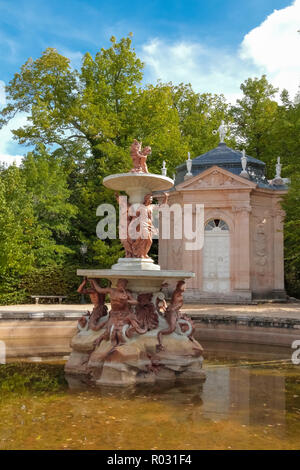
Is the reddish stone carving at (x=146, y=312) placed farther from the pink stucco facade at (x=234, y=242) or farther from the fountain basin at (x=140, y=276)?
the pink stucco facade at (x=234, y=242)

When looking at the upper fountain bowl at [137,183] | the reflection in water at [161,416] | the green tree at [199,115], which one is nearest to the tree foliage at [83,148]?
the green tree at [199,115]

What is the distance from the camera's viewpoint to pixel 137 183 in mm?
9594

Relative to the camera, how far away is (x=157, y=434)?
4.98 meters

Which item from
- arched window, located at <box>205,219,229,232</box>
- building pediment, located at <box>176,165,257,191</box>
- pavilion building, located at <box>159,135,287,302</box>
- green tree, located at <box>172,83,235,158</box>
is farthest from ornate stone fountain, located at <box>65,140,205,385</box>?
green tree, located at <box>172,83,235,158</box>

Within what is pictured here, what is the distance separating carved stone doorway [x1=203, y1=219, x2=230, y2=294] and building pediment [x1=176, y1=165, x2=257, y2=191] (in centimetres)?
168

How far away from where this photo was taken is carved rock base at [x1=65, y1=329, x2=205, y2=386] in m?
7.54

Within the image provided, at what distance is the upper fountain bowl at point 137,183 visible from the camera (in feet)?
30.7

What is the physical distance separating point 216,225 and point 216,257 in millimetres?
1497

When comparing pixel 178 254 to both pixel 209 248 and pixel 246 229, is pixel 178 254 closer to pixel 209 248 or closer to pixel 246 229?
pixel 209 248

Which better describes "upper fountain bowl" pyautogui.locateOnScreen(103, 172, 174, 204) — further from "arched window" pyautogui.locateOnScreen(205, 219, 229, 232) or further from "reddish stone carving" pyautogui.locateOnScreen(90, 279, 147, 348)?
"arched window" pyautogui.locateOnScreen(205, 219, 229, 232)

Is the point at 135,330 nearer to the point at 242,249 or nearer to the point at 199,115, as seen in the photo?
the point at 242,249

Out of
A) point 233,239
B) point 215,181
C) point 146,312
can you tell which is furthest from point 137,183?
point 233,239

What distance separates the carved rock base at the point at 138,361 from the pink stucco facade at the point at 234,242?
12347 mm

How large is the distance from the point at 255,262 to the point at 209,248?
7.37 feet
